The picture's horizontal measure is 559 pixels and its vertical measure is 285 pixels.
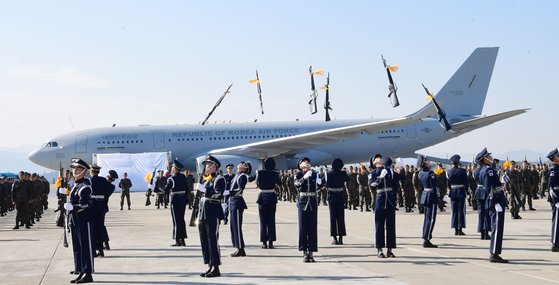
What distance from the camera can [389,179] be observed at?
37.5ft

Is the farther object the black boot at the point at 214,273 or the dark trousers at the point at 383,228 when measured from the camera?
the dark trousers at the point at 383,228

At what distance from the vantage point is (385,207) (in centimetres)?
1127

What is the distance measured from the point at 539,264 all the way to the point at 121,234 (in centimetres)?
959

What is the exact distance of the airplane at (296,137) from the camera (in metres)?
35.3

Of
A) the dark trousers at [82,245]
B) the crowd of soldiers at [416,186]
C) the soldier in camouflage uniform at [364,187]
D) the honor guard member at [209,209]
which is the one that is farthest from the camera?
the soldier in camouflage uniform at [364,187]

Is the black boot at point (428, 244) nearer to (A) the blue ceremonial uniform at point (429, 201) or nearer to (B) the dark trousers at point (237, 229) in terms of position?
(A) the blue ceremonial uniform at point (429, 201)

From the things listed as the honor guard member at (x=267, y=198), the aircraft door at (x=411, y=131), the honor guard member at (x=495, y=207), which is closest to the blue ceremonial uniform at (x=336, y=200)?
the honor guard member at (x=267, y=198)

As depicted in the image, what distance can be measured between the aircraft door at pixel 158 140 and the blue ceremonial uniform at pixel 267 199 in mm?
25360

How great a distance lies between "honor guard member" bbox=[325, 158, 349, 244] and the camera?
43.1ft

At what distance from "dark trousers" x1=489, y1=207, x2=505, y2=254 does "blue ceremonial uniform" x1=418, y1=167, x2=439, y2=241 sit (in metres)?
2.01

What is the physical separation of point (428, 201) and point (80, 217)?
6.50m

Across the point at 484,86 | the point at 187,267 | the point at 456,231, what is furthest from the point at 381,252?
the point at 484,86

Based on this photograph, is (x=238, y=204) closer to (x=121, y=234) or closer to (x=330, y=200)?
(x=330, y=200)

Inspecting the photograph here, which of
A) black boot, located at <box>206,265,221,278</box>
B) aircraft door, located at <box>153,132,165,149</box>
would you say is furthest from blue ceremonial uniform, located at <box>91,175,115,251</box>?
aircraft door, located at <box>153,132,165,149</box>
